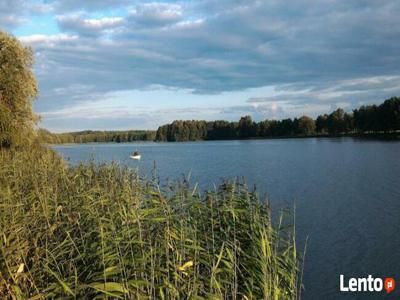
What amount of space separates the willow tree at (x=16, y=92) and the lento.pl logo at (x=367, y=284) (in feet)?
76.8

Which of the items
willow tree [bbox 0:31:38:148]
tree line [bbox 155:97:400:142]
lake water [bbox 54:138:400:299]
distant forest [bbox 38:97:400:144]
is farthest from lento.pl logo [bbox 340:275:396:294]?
tree line [bbox 155:97:400:142]

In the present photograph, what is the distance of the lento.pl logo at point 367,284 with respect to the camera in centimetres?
1239

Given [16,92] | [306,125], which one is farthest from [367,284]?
[306,125]

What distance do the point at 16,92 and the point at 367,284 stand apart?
84.6 feet

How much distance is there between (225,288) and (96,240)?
2.25 metres

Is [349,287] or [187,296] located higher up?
[187,296]

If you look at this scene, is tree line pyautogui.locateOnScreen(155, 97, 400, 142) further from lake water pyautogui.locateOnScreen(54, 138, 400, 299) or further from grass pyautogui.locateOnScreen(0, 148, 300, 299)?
grass pyautogui.locateOnScreen(0, 148, 300, 299)

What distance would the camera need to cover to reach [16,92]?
29.8 metres

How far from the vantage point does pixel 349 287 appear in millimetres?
12477

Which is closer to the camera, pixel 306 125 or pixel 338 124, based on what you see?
pixel 338 124

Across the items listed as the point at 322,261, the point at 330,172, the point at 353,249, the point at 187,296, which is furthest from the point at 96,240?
the point at 330,172

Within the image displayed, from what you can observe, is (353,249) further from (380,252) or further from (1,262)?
(1,262)

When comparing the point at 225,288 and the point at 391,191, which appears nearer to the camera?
the point at 225,288

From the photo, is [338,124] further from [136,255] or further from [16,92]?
[136,255]
